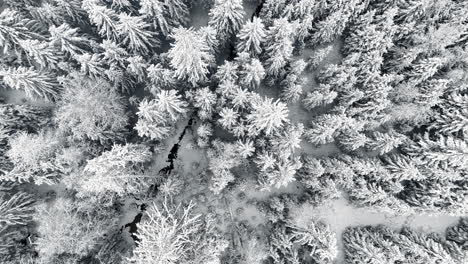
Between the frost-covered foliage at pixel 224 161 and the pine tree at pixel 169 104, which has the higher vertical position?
the pine tree at pixel 169 104

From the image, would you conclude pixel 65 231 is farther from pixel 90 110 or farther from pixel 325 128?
pixel 325 128

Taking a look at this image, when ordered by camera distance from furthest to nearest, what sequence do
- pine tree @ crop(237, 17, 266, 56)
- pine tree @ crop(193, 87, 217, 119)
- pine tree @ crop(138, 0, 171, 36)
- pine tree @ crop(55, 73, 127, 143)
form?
pine tree @ crop(193, 87, 217, 119) < pine tree @ crop(55, 73, 127, 143) < pine tree @ crop(138, 0, 171, 36) < pine tree @ crop(237, 17, 266, 56)

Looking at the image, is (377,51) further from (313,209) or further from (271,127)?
(313,209)

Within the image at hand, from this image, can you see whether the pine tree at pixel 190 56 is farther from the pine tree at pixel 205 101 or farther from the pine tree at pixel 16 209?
the pine tree at pixel 16 209

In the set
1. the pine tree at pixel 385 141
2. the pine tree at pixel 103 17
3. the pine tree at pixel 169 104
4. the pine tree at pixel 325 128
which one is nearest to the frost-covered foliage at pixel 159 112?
the pine tree at pixel 169 104

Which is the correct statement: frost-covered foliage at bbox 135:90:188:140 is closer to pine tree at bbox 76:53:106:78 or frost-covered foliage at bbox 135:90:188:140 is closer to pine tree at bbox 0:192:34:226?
pine tree at bbox 76:53:106:78

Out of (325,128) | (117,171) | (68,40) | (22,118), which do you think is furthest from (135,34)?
(325,128)

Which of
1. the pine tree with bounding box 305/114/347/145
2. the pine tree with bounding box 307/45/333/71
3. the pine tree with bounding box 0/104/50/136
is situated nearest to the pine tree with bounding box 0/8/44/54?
the pine tree with bounding box 0/104/50/136
